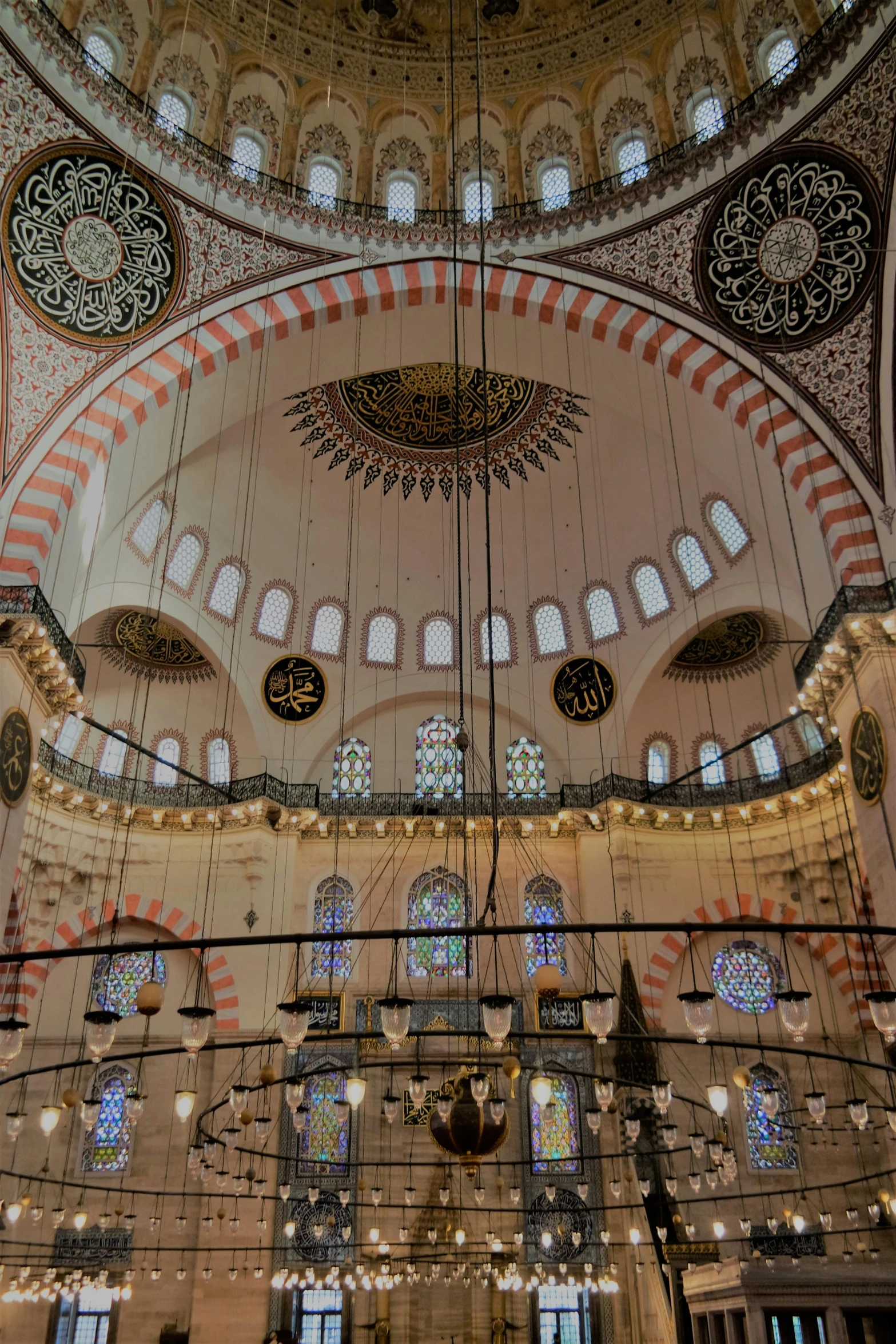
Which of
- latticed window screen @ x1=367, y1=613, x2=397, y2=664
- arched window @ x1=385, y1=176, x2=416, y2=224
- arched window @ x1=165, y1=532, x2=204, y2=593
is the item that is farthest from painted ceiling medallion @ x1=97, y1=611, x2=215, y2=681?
arched window @ x1=385, y1=176, x2=416, y2=224

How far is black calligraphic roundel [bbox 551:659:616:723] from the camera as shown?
15.9 m

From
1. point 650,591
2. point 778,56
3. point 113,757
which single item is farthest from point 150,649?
point 778,56

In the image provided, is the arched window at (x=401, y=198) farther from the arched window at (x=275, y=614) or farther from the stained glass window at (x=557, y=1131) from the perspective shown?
the stained glass window at (x=557, y=1131)

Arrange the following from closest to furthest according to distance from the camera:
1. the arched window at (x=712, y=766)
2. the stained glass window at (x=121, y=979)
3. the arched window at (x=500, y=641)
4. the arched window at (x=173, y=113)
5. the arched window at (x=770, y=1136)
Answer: the arched window at (x=173, y=113) → the arched window at (x=770, y=1136) → the stained glass window at (x=121, y=979) → the arched window at (x=712, y=766) → the arched window at (x=500, y=641)

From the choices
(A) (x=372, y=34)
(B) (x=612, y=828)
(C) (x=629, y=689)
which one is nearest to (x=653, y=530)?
(C) (x=629, y=689)

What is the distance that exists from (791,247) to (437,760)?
Result: 350 inches

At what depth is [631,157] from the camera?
1302 cm

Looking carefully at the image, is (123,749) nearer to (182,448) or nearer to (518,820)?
(182,448)

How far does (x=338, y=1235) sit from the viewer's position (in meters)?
13.4

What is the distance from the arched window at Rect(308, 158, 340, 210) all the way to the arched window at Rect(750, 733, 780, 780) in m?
9.65

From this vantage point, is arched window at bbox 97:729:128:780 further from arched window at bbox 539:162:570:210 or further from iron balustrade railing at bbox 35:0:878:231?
arched window at bbox 539:162:570:210

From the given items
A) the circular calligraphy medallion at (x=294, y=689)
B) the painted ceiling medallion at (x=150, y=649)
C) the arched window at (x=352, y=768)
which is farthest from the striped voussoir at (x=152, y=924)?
the painted ceiling medallion at (x=150, y=649)

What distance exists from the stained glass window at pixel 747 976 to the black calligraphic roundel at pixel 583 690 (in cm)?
396

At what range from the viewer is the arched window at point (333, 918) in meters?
14.9
